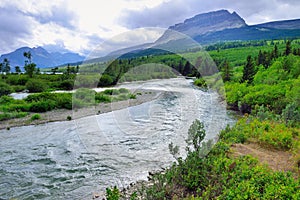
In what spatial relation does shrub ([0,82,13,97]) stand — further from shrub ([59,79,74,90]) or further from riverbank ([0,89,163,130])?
riverbank ([0,89,163,130])

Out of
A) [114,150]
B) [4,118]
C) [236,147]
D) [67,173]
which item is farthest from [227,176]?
[4,118]

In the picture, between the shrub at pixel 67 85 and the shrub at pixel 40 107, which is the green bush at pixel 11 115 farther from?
the shrub at pixel 67 85

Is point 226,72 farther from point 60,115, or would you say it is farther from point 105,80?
point 60,115

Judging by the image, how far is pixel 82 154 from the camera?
12.7m

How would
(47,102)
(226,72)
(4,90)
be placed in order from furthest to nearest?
(226,72) → (4,90) → (47,102)

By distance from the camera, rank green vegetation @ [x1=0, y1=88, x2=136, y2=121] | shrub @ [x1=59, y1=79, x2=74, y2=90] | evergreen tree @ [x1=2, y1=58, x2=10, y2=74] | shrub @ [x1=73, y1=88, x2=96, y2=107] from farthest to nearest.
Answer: evergreen tree @ [x1=2, y1=58, x2=10, y2=74] < shrub @ [x1=59, y1=79, x2=74, y2=90] < shrub @ [x1=73, y1=88, x2=96, y2=107] < green vegetation @ [x1=0, y1=88, x2=136, y2=121]

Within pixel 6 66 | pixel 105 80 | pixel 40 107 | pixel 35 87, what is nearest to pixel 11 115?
pixel 40 107

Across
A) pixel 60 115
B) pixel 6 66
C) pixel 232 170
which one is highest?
pixel 6 66

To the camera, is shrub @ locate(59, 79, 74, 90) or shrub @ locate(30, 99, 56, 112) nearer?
shrub @ locate(30, 99, 56, 112)

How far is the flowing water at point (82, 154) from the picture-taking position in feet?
30.0

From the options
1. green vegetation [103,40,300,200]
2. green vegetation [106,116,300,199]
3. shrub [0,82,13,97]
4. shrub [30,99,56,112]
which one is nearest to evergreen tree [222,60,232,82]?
green vegetation [103,40,300,200]

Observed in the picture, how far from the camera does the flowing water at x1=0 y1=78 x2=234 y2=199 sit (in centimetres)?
913

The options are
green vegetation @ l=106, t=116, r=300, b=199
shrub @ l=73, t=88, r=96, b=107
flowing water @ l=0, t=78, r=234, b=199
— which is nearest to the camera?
green vegetation @ l=106, t=116, r=300, b=199

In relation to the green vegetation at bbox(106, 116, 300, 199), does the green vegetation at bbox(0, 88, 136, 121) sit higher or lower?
higher
